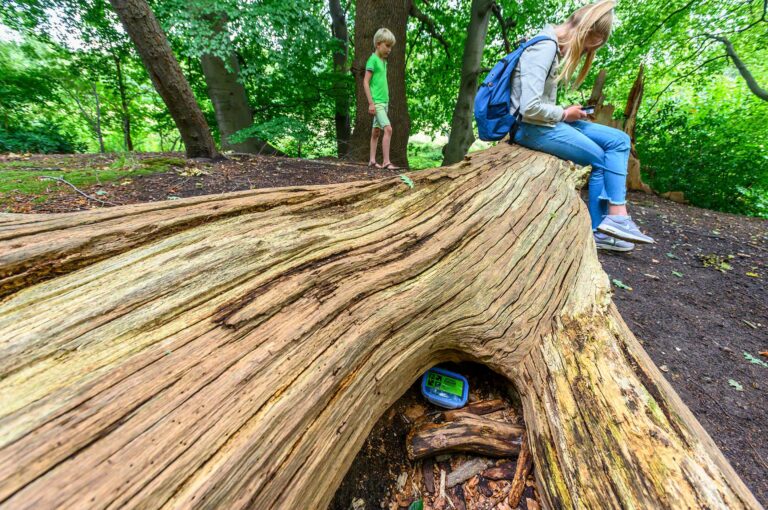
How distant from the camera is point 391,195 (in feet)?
6.11

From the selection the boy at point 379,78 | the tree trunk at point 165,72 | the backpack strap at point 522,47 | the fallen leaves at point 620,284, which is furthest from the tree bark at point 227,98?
the fallen leaves at point 620,284

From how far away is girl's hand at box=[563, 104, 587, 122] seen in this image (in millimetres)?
2791

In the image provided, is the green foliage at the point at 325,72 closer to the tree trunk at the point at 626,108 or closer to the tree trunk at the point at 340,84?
the tree trunk at the point at 340,84

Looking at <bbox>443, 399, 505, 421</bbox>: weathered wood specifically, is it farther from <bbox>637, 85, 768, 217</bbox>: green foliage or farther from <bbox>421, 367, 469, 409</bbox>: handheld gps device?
<bbox>637, 85, 768, 217</bbox>: green foliage

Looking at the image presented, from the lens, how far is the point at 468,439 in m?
1.25

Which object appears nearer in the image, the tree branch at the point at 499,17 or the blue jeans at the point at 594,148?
the blue jeans at the point at 594,148

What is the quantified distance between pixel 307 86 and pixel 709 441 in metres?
7.22

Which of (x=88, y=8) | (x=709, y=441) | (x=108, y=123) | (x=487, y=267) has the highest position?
(x=88, y=8)

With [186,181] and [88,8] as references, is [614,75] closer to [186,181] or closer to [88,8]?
[186,181]

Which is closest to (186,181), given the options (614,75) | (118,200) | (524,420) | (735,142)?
(118,200)

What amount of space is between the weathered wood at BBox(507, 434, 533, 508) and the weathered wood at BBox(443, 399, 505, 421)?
0.18m

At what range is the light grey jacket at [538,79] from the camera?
2.50 metres

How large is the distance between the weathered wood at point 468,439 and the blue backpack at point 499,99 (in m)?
2.65

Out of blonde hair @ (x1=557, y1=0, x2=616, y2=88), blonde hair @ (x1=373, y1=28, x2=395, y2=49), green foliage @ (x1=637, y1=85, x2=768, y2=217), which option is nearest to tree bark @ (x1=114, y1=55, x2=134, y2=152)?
blonde hair @ (x1=373, y1=28, x2=395, y2=49)
